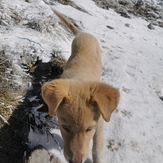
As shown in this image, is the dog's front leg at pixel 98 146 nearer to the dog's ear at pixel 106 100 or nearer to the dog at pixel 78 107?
the dog at pixel 78 107

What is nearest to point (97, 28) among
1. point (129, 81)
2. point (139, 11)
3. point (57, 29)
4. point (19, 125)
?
point (57, 29)

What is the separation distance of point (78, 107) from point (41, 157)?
949 millimetres

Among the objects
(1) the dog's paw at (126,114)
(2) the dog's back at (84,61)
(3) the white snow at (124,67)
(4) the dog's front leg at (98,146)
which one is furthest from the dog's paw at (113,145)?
(2) the dog's back at (84,61)

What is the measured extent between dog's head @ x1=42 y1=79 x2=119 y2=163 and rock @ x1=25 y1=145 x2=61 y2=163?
22.4 inches

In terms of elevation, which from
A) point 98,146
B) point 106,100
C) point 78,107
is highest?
point 106,100

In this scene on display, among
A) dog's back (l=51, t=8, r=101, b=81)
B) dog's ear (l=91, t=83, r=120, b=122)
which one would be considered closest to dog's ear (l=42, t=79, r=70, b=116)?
dog's ear (l=91, t=83, r=120, b=122)

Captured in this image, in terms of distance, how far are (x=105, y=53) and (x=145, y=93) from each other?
5.27 ft

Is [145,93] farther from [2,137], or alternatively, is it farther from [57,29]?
[2,137]

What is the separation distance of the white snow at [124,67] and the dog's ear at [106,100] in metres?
1.21

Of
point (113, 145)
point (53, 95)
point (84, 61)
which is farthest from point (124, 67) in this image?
point (53, 95)

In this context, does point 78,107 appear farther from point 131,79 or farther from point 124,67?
point 124,67

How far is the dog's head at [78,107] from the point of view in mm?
2600

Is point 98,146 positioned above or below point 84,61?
below

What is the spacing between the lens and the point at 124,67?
5777 mm
